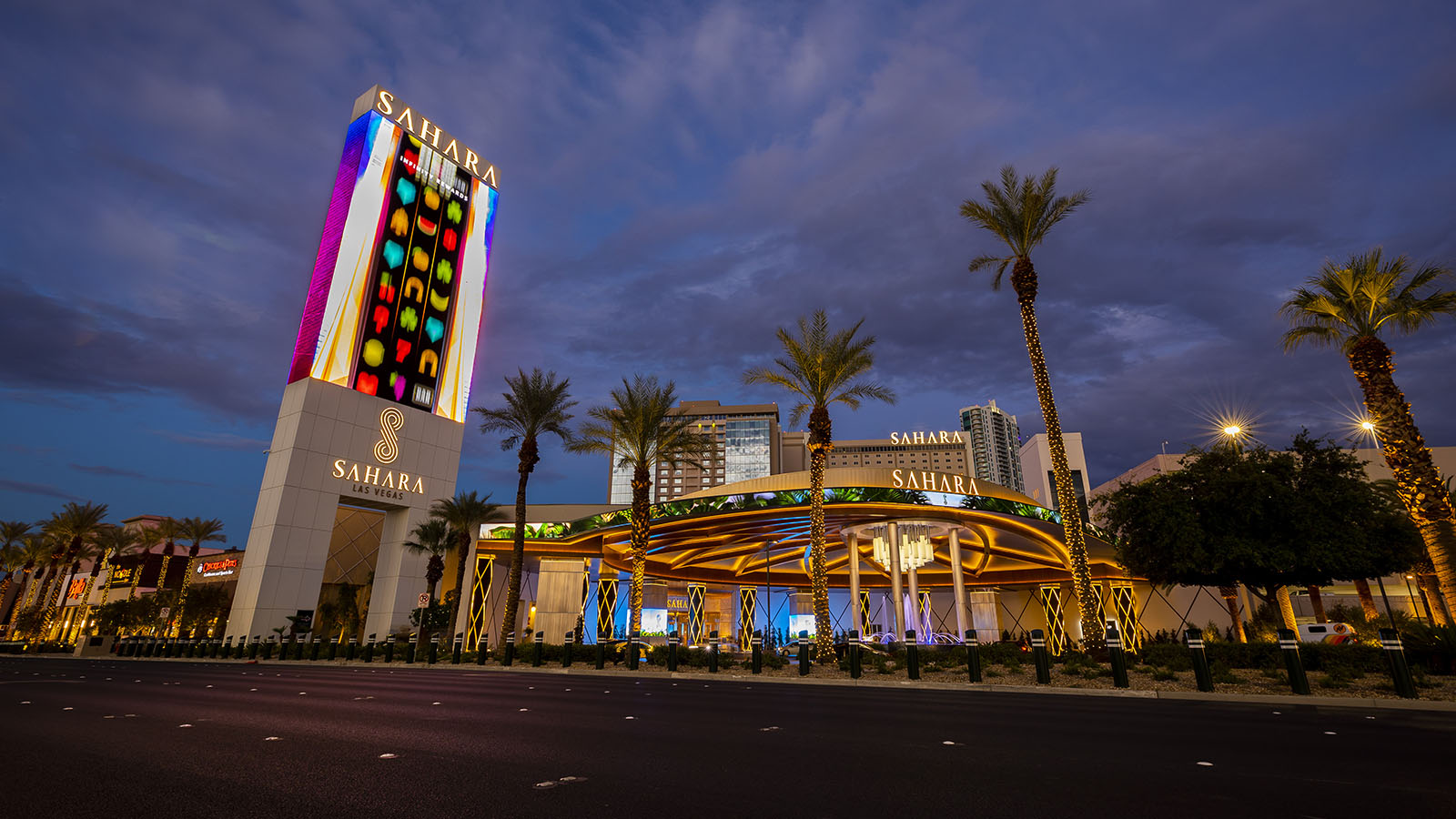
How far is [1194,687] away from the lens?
626 inches

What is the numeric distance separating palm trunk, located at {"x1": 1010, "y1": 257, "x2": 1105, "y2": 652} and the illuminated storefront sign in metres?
75.4

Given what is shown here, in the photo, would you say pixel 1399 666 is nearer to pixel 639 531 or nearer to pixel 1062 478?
pixel 1062 478

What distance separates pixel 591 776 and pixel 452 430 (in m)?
54.8

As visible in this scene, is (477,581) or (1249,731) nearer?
(1249,731)

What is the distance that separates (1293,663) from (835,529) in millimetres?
28340

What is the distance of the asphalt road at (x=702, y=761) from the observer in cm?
421

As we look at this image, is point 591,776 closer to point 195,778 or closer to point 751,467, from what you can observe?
point 195,778

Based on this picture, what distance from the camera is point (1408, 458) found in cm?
2050

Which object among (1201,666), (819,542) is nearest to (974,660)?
(1201,666)

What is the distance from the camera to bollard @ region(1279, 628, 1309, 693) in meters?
14.3

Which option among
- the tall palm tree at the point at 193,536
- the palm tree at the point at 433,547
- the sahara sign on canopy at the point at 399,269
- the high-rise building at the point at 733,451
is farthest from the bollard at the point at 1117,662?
the high-rise building at the point at 733,451

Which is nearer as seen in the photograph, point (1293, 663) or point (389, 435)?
point (1293, 663)

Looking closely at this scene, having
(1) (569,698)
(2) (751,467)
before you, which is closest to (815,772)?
(1) (569,698)

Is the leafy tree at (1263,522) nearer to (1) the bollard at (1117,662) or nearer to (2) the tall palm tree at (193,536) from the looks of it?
(1) the bollard at (1117,662)
